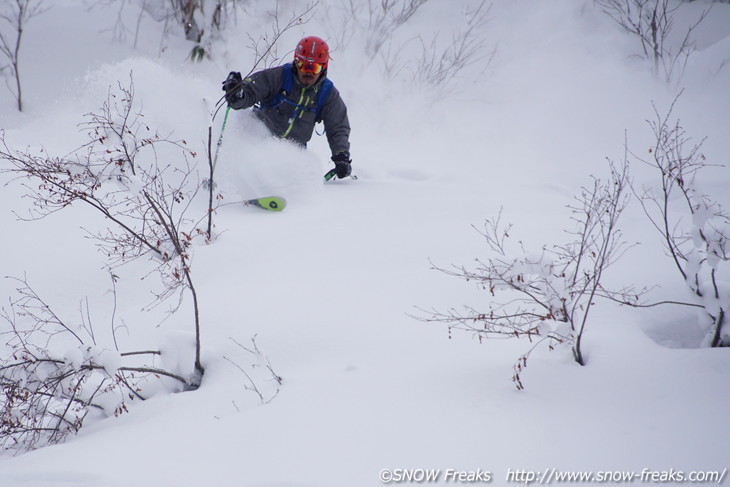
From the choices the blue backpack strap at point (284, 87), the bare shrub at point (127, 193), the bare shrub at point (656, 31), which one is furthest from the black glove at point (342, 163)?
the bare shrub at point (656, 31)

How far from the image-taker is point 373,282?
3.19m

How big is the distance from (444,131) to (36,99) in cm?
606

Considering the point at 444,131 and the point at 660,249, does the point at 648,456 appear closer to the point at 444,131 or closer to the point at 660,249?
the point at 660,249

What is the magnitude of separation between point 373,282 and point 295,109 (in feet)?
6.94

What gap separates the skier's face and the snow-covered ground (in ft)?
2.48

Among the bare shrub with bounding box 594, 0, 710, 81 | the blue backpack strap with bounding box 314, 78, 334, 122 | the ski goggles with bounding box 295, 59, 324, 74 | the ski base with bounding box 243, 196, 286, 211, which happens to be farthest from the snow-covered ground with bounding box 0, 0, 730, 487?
the ski goggles with bounding box 295, 59, 324, 74

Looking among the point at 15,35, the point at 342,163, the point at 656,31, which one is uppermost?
the point at 15,35

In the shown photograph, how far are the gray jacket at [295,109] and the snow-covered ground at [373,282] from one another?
0.80 feet

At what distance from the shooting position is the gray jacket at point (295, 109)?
13.6 feet

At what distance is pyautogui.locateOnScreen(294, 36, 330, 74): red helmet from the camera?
12.8 feet

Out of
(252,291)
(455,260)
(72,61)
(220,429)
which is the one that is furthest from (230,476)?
(72,61)

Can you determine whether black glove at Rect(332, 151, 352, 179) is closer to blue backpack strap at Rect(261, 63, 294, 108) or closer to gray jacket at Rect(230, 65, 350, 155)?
gray jacket at Rect(230, 65, 350, 155)

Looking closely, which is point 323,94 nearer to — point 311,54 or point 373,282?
point 311,54

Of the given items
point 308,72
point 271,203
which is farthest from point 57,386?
point 308,72
